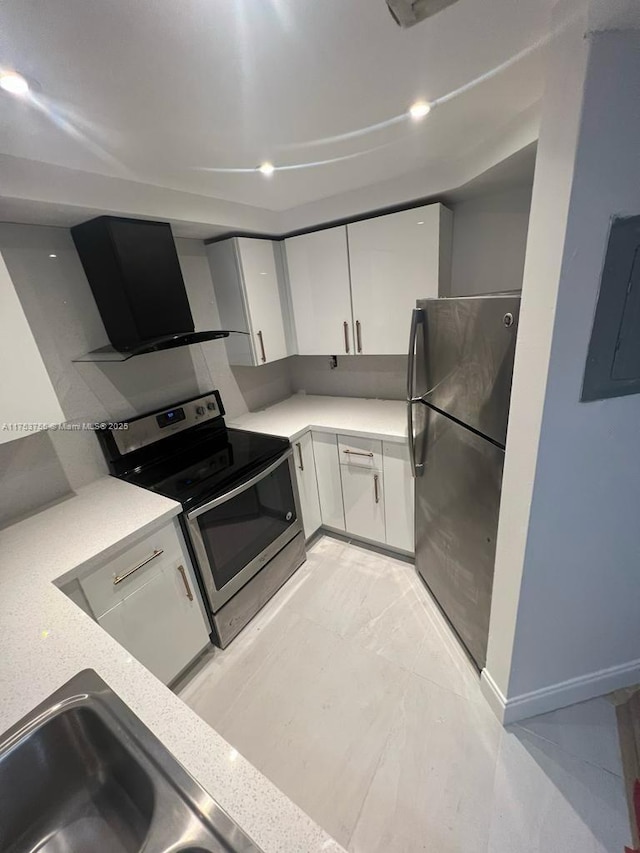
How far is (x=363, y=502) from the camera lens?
216 centimetres

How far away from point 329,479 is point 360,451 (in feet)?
1.13

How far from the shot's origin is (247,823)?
521 millimetres

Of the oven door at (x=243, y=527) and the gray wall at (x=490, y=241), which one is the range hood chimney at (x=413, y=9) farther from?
the oven door at (x=243, y=527)

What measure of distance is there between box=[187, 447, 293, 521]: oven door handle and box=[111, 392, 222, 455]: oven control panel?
2.01 ft

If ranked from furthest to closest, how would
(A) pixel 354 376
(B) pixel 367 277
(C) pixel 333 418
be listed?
(A) pixel 354 376
(C) pixel 333 418
(B) pixel 367 277

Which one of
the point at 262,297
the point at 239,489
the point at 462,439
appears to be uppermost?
the point at 262,297

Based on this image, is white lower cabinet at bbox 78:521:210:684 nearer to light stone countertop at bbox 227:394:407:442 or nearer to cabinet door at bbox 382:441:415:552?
light stone countertop at bbox 227:394:407:442

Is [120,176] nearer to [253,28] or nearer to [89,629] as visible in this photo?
[253,28]

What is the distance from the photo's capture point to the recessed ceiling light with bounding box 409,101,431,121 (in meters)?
1.09

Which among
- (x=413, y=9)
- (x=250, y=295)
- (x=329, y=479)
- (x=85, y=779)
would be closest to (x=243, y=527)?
(x=329, y=479)

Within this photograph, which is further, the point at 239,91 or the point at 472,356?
the point at 472,356

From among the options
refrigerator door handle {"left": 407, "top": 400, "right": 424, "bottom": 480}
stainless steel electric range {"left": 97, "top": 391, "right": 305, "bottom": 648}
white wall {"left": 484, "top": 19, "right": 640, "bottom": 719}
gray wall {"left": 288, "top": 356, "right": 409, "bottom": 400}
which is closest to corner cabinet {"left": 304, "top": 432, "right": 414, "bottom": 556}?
refrigerator door handle {"left": 407, "top": 400, "right": 424, "bottom": 480}

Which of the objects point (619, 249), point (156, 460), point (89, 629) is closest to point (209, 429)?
point (156, 460)

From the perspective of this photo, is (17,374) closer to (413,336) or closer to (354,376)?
(413,336)
